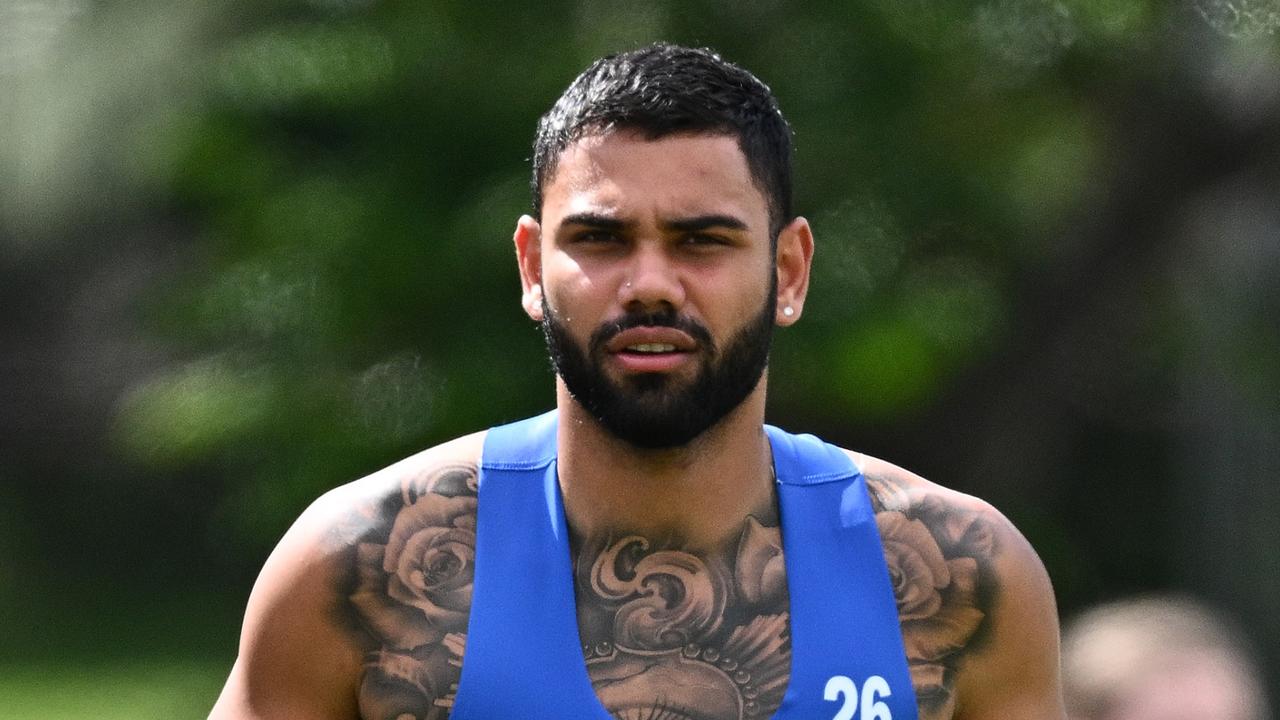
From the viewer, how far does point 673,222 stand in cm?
343

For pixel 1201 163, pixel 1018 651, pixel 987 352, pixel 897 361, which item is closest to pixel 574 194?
pixel 1018 651

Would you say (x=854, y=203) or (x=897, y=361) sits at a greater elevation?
(x=854, y=203)

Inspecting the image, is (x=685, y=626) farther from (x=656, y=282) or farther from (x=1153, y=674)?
(x=1153, y=674)

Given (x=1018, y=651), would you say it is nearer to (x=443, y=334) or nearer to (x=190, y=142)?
(x=443, y=334)

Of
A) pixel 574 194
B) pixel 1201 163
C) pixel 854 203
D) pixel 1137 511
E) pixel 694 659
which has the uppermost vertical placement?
pixel 1201 163

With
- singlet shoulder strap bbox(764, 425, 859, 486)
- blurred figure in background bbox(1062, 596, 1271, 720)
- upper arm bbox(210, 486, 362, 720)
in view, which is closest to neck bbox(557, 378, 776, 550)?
singlet shoulder strap bbox(764, 425, 859, 486)

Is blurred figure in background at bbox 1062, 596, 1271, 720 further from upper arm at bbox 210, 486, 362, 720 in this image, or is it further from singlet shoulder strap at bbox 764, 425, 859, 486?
upper arm at bbox 210, 486, 362, 720

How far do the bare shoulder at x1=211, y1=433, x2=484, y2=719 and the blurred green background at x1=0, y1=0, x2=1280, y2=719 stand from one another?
3546mm

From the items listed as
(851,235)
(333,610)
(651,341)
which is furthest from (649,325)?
(851,235)

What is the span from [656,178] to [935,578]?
883 millimetres

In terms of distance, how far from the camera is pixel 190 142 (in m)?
7.66

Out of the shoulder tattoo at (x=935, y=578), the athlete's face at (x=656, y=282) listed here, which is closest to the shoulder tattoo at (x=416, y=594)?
the athlete's face at (x=656, y=282)

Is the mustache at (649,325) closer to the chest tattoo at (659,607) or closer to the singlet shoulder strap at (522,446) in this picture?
the singlet shoulder strap at (522,446)

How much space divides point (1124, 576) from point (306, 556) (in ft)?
18.3
